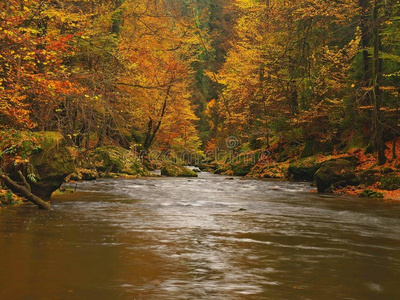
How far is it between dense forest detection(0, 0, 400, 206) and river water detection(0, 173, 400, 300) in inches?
118

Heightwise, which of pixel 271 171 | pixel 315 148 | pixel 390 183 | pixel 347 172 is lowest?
pixel 271 171

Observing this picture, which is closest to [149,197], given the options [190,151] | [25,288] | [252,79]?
[25,288]

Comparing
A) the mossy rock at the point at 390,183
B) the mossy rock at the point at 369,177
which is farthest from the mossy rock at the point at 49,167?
the mossy rock at the point at 369,177

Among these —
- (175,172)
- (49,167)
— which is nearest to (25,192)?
(49,167)

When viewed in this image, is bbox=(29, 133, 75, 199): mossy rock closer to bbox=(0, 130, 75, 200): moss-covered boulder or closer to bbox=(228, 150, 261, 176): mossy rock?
bbox=(0, 130, 75, 200): moss-covered boulder

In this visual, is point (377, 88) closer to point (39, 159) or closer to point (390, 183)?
point (390, 183)

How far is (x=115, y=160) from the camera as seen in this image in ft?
78.0

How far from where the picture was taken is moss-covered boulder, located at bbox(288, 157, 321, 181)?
22698 mm

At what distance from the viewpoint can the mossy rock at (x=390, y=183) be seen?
15.9 metres

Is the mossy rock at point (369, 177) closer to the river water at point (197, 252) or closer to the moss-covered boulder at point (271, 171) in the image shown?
the river water at point (197, 252)

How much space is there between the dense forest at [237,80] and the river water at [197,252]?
2994 mm

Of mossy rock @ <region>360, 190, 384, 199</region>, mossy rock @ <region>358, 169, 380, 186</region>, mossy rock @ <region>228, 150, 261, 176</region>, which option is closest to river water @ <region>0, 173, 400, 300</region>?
mossy rock @ <region>360, 190, 384, 199</region>

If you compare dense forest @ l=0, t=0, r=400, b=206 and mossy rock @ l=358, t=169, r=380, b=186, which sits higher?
dense forest @ l=0, t=0, r=400, b=206

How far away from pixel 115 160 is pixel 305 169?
9.82 metres
